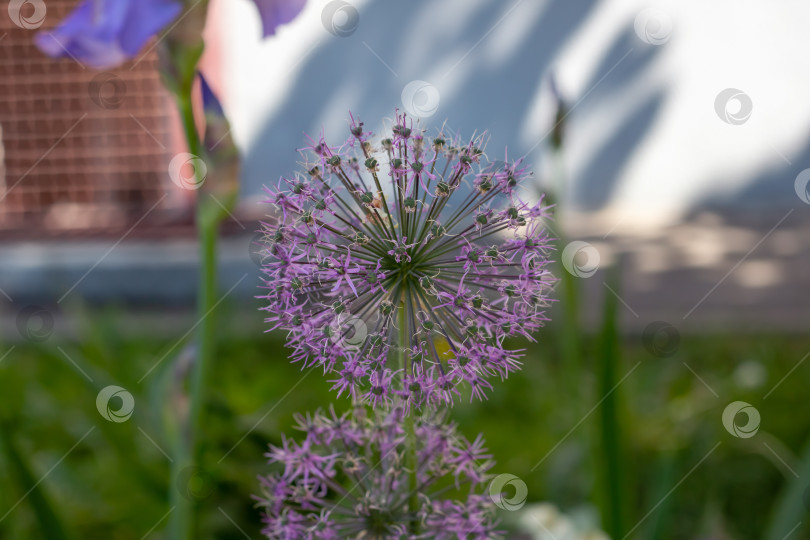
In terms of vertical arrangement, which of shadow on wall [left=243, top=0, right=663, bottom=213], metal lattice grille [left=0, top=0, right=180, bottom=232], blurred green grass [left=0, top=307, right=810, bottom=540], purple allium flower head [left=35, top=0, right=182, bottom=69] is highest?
metal lattice grille [left=0, top=0, right=180, bottom=232]

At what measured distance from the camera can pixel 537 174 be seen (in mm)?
2102

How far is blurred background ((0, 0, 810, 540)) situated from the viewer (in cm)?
185

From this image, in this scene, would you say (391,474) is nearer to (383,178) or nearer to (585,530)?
(383,178)

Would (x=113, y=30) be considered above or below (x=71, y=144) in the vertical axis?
below

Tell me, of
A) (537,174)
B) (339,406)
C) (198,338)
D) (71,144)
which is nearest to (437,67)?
(71,144)

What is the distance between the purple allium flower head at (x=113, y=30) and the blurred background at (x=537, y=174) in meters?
1.11

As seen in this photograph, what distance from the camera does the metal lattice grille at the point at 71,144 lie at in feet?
15.1

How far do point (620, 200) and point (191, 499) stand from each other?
14.6ft

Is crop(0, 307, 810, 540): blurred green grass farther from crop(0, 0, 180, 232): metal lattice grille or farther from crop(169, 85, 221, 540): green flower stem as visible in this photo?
crop(0, 0, 180, 232): metal lattice grille

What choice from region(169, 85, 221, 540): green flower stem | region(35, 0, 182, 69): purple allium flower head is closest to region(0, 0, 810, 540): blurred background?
region(169, 85, 221, 540): green flower stem

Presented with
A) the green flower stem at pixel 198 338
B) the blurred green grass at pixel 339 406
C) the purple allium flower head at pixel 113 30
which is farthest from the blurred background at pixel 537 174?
the purple allium flower head at pixel 113 30

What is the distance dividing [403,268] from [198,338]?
0.29 meters

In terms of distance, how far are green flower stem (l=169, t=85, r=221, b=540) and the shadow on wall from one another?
3621 millimetres

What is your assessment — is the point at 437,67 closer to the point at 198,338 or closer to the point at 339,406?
the point at 339,406
